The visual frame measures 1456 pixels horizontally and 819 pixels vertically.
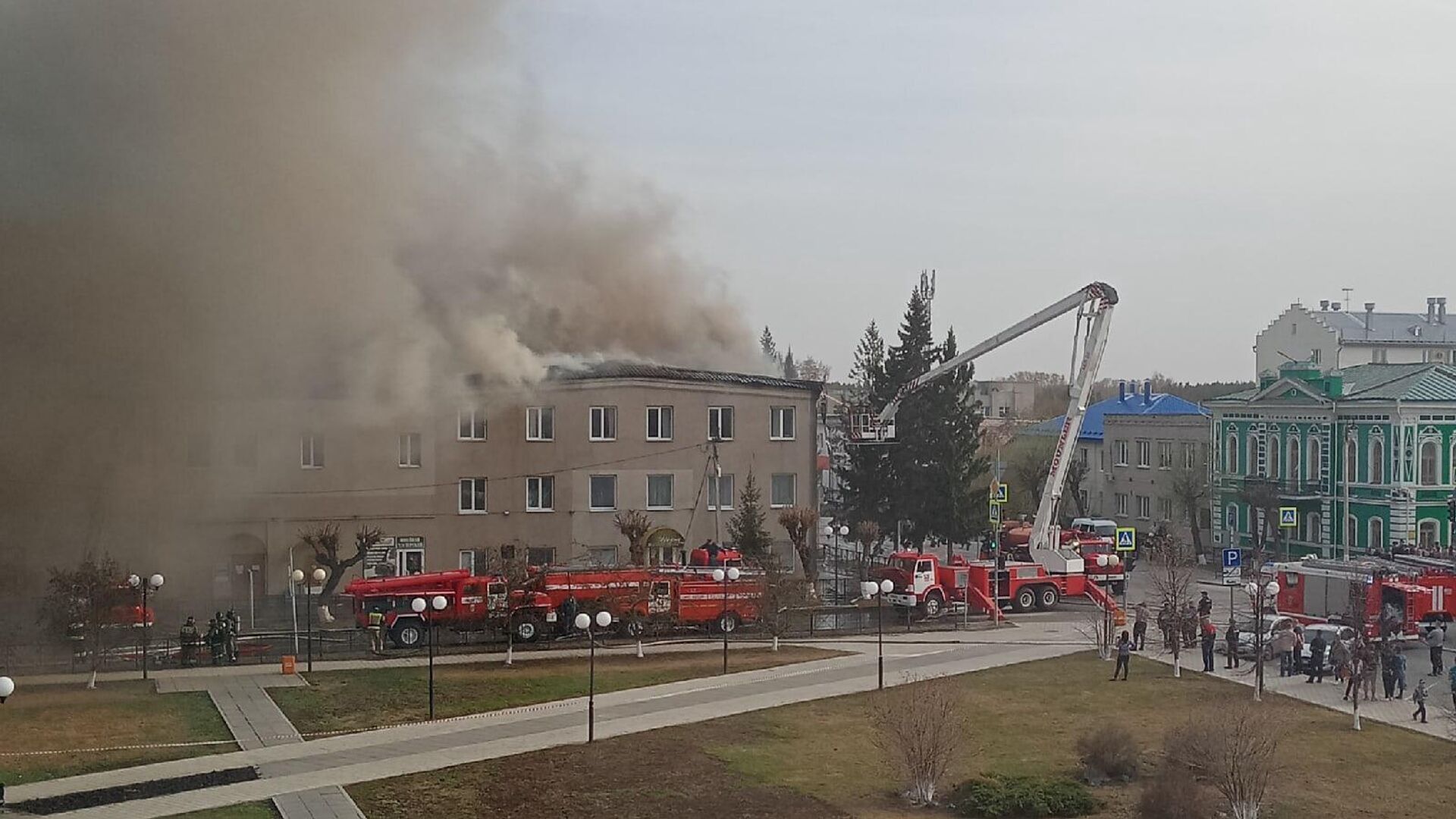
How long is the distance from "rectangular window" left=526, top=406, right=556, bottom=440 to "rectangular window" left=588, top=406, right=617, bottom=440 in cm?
109

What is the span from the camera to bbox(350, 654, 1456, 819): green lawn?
16266 mm

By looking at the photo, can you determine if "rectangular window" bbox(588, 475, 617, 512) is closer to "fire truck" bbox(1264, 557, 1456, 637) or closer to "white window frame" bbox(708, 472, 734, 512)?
"white window frame" bbox(708, 472, 734, 512)

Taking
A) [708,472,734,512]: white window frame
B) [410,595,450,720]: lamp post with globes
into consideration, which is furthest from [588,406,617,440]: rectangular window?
[410,595,450,720]: lamp post with globes

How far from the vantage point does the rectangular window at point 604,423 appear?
37.7 m

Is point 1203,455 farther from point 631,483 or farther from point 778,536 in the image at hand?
point 631,483

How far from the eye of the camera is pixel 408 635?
1157 inches

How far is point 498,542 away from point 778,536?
26.3 feet

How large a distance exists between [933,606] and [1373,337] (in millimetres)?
37359

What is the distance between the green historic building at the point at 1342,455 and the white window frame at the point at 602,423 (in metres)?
22.5

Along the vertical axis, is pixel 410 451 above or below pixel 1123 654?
above

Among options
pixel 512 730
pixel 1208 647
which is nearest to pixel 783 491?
pixel 1208 647

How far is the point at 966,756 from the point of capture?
1861 centimetres

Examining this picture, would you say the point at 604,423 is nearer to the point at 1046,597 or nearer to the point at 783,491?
the point at 783,491

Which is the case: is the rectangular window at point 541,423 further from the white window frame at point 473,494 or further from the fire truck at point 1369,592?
the fire truck at point 1369,592
